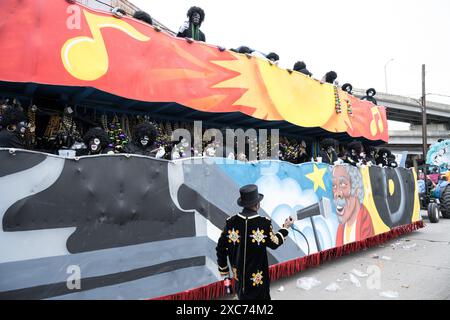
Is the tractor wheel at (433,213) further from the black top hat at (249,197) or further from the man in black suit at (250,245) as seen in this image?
the black top hat at (249,197)

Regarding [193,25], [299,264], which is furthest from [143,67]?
[299,264]

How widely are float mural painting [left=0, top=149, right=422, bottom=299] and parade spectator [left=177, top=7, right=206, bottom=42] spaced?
3.09 m

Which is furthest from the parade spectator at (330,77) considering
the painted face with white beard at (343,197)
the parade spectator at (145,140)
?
→ the parade spectator at (145,140)

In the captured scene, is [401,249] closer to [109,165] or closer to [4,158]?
[109,165]

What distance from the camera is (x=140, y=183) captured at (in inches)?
136

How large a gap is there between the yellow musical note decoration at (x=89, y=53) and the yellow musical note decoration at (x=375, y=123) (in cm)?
876

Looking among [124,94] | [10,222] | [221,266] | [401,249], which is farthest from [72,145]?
[401,249]

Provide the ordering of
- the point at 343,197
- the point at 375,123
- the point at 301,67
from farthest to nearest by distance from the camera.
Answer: the point at 375,123
the point at 301,67
the point at 343,197

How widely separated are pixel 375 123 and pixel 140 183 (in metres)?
9.58

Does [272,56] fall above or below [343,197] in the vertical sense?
above

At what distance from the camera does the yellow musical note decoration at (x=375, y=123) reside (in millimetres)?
10664

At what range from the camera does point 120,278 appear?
10.3 feet

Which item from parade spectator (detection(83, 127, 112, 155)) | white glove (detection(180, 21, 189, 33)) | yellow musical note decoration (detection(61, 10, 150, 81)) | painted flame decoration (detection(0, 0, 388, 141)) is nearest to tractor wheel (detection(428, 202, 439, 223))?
painted flame decoration (detection(0, 0, 388, 141))

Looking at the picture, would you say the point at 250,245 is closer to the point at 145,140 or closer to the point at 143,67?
the point at 145,140
